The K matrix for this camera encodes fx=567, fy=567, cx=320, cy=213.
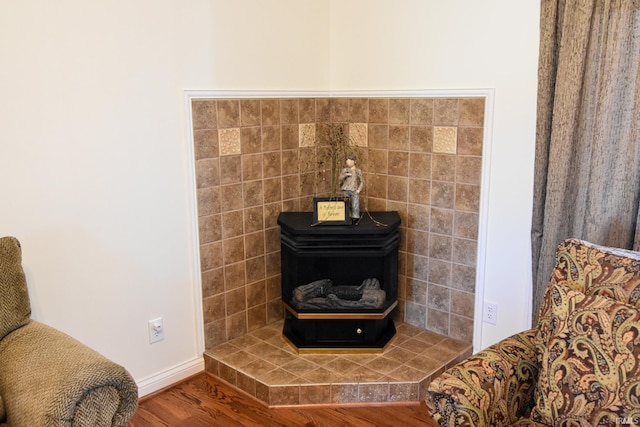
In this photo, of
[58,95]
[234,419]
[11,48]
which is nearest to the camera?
[11,48]

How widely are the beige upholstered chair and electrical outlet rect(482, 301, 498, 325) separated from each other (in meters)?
1.80

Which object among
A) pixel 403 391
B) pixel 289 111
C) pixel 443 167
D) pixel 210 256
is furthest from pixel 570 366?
pixel 289 111

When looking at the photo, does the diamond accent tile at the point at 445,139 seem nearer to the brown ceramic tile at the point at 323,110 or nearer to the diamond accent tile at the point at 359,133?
the diamond accent tile at the point at 359,133

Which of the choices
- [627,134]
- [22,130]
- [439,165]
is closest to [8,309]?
[22,130]

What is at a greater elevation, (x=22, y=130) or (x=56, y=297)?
(x=22, y=130)

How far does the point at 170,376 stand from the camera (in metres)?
2.77

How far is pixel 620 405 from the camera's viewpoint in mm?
1537

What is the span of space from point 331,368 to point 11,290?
1443mm

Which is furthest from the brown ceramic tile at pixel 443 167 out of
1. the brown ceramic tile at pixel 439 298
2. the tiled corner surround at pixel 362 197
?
the brown ceramic tile at pixel 439 298

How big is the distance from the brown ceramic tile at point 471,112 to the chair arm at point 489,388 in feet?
4.03

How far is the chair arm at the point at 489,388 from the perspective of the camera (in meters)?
1.60

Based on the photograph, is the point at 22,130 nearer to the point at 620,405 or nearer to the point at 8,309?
the point at 8,309

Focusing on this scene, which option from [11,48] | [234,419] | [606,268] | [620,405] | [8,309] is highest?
[11,48]

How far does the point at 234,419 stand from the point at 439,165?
158 cm
